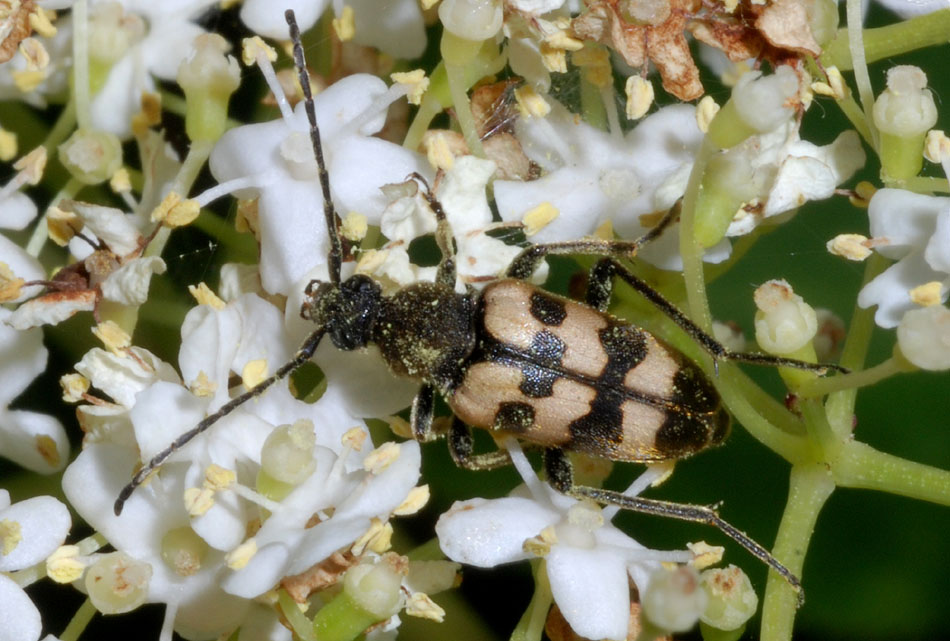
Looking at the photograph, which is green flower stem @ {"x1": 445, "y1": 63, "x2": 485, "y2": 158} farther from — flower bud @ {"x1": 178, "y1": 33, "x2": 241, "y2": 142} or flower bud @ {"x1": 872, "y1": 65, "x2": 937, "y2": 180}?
flower bud @ {"x1": 872, "y1": 65, "x2": 937, "y2": 180}

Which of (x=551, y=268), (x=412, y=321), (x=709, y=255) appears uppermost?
(x=709, y=255)

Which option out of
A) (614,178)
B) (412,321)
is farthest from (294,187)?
(614,178)

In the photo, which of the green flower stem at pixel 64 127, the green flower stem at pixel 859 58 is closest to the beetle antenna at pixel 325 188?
the green flower stem at pixel 64 127

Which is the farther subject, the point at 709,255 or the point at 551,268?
the point at 551,268

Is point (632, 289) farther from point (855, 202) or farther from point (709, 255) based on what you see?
point (855, 202)

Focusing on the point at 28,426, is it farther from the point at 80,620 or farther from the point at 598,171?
the point at 598,171

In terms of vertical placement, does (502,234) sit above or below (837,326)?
above

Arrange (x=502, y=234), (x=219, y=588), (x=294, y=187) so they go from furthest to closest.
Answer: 1. (x=502, y=234)
2. (x=294, y=187)
3. (x=219, y=588)

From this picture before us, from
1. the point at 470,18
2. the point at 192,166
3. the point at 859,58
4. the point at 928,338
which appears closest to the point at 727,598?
the point at 928,338
